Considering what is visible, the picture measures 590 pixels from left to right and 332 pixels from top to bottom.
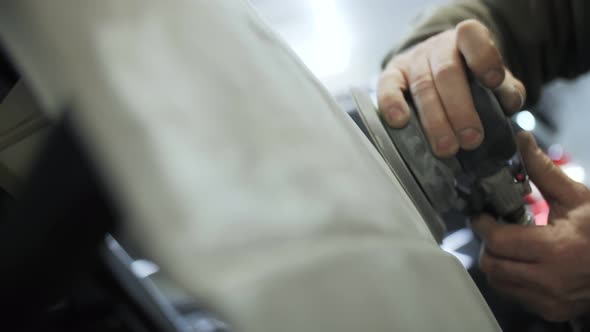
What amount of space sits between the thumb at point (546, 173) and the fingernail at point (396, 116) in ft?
0.74

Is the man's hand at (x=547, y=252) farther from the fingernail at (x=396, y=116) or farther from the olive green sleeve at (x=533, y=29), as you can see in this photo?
the olive green sleeve at (x=533, y=29)

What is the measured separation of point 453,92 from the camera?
470 mm

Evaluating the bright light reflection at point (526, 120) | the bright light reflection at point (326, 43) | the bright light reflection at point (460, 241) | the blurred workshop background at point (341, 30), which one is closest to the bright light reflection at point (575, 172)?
the bright light reflection at point (526, 120)

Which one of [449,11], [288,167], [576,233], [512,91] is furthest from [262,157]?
[449,11]

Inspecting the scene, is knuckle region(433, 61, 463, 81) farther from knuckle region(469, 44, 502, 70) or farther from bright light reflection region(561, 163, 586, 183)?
bright light reflection region(561, 163, 586, 183)

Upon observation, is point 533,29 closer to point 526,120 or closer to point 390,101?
point 526,120

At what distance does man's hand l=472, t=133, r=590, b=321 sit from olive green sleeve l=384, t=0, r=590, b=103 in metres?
0.35

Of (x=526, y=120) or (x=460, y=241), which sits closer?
(x=460, y=241)

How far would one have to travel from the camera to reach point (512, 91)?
0.50 m

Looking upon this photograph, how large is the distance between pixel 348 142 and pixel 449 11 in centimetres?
66

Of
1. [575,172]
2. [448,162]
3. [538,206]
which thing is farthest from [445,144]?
[575,172]

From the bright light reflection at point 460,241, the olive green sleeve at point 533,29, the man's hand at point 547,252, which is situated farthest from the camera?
the olive green sleeve at point 533,29

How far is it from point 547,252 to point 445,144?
234mm

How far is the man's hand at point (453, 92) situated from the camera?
1.48ft
